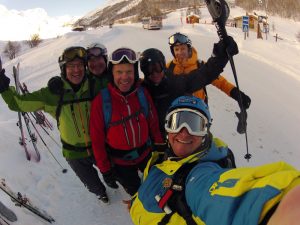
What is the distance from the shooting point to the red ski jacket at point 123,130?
3473 millimetres

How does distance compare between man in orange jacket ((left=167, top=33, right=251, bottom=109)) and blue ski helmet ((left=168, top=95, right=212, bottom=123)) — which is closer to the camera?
blue ski helmet ((left=168, top=95, right=212, bottom=123))

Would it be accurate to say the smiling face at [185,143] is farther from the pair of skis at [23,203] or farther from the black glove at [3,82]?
the pair of skis at [23,203]

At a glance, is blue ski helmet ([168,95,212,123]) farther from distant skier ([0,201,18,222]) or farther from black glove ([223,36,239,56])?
distant skier ([0,201,18,222])

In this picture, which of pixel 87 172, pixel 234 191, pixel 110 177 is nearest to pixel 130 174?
pixel 110 177

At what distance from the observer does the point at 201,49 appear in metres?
17.2

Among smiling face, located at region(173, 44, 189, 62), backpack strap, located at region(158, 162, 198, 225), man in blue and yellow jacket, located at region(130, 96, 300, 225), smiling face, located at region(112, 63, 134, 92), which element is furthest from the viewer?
smiling face, located at region(173, 44, 189, 62)

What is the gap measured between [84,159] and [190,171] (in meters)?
2.37

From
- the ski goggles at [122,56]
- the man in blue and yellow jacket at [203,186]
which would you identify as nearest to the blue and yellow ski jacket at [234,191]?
the man in blue and yellow jacket at [203,186]

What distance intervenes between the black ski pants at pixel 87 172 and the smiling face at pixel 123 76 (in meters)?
1.19

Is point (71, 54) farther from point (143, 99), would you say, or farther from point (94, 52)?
point (143, 99)

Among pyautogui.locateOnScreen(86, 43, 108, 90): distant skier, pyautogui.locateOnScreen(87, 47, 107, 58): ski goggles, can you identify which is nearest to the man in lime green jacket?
pyautogui.locateOnScreen(86, 43, 108, 90): distant skier

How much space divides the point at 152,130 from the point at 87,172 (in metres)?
1.13

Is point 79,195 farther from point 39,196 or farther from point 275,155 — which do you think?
point 275,155

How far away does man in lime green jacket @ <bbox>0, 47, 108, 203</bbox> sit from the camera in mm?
3666
